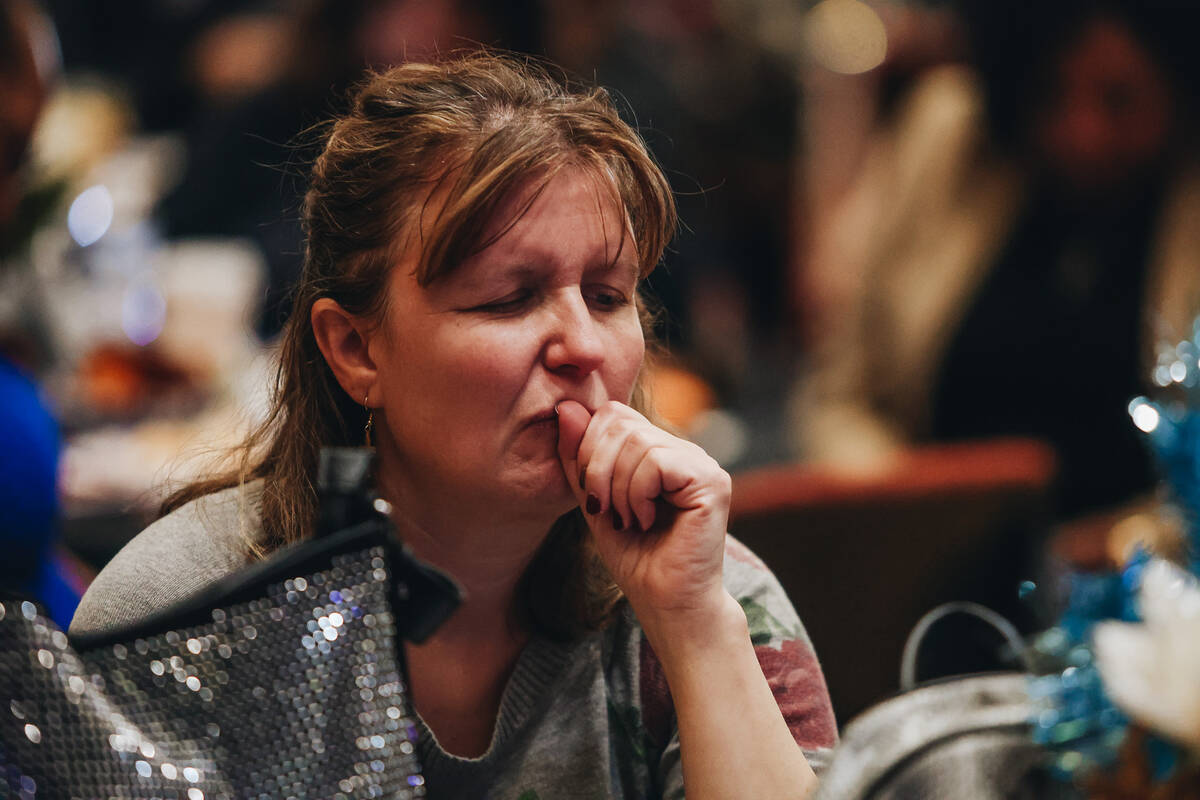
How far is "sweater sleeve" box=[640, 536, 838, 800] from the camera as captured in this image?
1.17 m

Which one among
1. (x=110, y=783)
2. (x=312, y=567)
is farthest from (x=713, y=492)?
(x=110, y=783)

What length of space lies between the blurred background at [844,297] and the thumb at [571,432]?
34cm

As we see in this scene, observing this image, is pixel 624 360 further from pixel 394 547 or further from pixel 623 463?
pixel 394 547

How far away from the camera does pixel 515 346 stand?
1098 millimetres

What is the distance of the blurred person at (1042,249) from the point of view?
108 inches

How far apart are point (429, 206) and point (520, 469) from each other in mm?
243

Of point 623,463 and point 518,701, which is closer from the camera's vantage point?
point 623,463

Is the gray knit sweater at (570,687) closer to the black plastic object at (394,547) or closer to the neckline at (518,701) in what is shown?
the neckline at (518,701)

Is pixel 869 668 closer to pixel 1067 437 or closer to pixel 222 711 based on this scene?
pixel 1067 437

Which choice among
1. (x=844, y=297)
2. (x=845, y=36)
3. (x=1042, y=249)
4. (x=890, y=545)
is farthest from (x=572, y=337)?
(x=845, y=36)

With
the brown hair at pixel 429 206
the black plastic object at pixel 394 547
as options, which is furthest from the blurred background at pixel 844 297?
the black plastic object at pixel 394 547

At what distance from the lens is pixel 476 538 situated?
47.1 inches

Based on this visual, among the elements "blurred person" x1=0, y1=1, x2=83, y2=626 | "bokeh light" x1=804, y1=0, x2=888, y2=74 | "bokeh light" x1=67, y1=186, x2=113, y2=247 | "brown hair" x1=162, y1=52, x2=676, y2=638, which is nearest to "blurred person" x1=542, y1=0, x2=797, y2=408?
"bokeh light" x1=804, y1=0, x2=888, y2=74

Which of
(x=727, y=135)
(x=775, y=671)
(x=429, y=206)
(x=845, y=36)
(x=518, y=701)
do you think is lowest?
(x=518, y=701)
